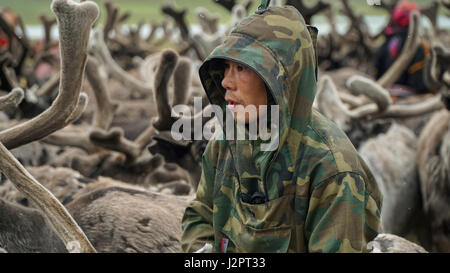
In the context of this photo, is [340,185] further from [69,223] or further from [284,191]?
[69,223]

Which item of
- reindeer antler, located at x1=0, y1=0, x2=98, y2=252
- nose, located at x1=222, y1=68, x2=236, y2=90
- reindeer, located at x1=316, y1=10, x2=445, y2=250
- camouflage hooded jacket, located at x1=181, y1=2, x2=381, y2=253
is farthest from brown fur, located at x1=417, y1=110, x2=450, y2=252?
nose, located at x1=222, y1=68, x2=236, y2=90

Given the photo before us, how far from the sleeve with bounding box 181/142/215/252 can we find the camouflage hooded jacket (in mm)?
124

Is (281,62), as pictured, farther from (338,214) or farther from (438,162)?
(438,162)

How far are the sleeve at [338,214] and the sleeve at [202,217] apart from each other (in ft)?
1.32

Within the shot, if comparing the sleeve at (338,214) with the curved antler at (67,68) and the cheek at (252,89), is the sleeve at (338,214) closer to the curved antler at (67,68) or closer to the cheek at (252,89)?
the cheek at (252,89)

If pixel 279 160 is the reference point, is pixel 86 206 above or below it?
below

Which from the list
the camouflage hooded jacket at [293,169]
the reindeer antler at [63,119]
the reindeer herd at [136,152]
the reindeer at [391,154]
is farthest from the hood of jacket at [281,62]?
the reindeer at [391,154]

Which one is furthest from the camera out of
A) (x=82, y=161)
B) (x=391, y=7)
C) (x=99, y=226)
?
(x=391, y=7)

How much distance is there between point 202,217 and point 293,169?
0.44 metres

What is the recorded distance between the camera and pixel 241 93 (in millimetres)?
1860

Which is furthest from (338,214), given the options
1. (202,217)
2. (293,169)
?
(202,217)

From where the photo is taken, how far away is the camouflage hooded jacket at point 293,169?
68.8 inches
